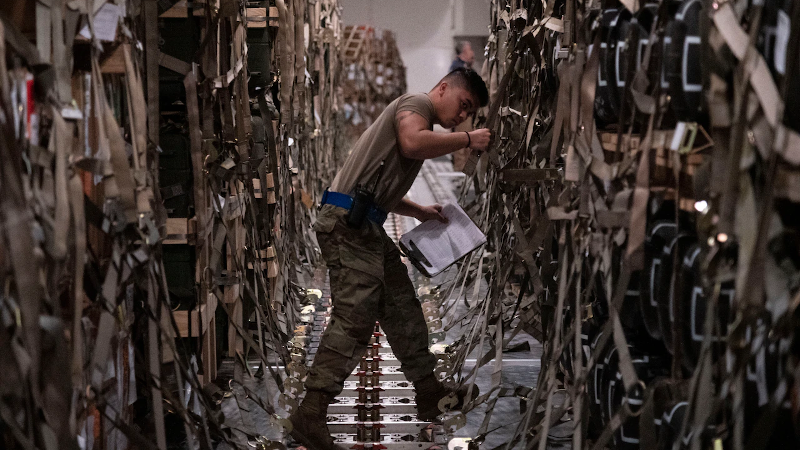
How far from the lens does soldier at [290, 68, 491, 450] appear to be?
3668 mm

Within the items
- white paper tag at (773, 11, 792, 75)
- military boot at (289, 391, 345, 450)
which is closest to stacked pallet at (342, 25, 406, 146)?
military boot at (289, 391, 345, 450)

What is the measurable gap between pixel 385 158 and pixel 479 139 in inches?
16.7

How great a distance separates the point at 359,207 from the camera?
374cm

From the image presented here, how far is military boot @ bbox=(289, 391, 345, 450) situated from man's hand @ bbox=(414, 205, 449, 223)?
100 cm

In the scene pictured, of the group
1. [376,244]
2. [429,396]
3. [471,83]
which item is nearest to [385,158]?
[376,244]

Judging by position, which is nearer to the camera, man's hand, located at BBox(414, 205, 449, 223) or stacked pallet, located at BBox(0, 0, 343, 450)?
stacked pallet, located at BBox(0, 0, 343, 450)

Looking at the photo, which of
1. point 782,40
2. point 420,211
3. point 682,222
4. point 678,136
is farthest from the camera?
point 420,211

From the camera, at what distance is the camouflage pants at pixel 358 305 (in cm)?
368

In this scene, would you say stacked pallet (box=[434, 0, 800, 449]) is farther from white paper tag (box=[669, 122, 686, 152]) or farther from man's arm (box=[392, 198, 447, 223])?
man's arm (box=[392, 198, 447, 223])

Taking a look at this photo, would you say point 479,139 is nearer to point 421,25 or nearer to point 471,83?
point 471,83

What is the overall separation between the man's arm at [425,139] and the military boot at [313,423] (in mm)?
1120

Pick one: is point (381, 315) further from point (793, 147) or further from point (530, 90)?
point (793, 147)

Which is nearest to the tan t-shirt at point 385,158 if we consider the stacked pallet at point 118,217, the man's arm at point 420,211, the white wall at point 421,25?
the man's arm at point 420,211

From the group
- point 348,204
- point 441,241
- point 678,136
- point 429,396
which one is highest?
point 678,136
